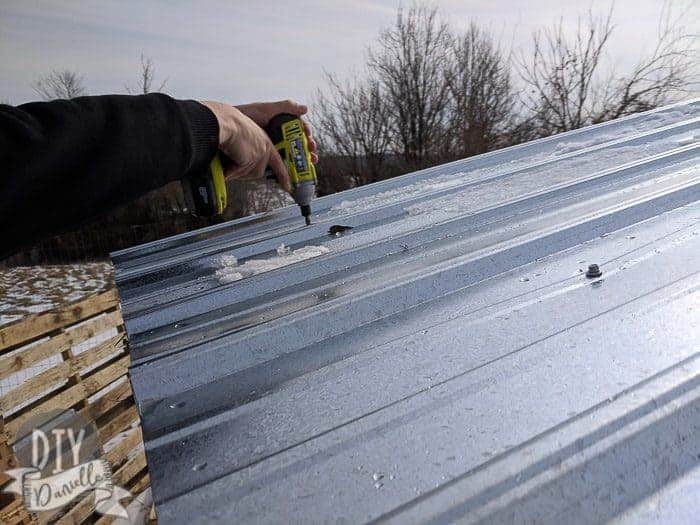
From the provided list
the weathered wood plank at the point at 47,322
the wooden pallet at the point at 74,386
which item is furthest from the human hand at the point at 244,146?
the weathered wood plank at the point at 47,322

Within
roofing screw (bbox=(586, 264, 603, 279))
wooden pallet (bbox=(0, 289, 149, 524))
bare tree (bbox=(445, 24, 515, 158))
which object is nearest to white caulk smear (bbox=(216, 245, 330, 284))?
roofing screw (bbox=(586, 264, 603, 279))

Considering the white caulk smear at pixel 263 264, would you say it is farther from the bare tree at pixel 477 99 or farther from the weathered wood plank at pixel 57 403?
the bare tree at pixel 477 99

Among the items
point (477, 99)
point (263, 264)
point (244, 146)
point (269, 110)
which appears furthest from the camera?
point (477, 99)

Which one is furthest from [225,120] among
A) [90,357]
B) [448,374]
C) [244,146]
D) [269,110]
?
[90,357]

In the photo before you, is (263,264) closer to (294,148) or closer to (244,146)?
(244,146)

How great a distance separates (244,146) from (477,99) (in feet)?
43.2

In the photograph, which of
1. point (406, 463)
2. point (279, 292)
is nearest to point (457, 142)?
point (279, 292)

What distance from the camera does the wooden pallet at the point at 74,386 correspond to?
9.96ft

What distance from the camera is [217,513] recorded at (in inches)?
23.5

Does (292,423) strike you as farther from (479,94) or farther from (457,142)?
(479,94)

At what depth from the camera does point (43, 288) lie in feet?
30.4

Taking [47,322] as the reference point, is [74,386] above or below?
below

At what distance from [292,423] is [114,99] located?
2.40 feet

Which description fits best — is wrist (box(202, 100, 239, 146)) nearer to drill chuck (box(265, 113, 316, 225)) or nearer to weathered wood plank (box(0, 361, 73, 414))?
drill chuck (box(265, 113, 316, 225))
